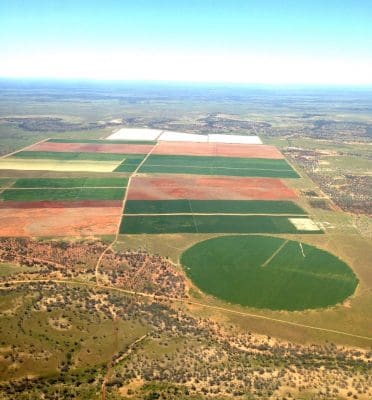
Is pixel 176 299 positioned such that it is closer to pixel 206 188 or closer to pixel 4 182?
pixel 206 188

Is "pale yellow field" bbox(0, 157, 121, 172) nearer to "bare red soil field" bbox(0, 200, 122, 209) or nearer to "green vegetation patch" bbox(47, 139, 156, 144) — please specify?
"bare red soil field" bbox(0, 200, 122, 209)

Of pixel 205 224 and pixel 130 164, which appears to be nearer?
pixel 205 224

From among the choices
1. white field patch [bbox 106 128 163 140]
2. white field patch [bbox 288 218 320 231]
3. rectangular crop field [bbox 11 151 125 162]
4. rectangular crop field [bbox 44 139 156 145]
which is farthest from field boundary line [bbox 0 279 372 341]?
white field patch [bbox 106 128 163 140]

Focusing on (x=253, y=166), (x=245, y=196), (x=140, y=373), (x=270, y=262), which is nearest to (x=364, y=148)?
(x=253, y=166)

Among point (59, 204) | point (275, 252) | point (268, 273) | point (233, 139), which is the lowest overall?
point (268, 273)

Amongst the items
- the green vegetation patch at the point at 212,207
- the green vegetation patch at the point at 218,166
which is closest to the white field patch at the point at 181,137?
the green vegetation patch at the point at 218,166

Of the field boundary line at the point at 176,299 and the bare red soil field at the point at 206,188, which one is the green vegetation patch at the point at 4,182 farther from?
the field boundary line at the point at 176,299

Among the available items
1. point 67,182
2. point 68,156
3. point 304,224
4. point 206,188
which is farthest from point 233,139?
point 304,224
